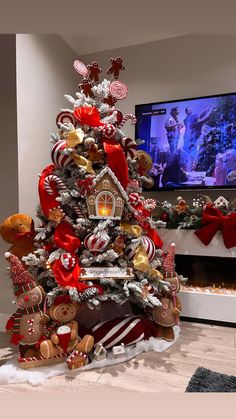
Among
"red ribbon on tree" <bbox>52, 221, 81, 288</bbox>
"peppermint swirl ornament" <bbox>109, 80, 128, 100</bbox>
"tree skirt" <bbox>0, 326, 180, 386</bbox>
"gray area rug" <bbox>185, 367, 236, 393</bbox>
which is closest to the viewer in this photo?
"gray area rug" <bbox>185, 367, 236, 393</bbox>

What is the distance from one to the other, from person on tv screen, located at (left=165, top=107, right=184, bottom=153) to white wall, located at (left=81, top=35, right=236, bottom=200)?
0.25 metres

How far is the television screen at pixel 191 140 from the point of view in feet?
6.70

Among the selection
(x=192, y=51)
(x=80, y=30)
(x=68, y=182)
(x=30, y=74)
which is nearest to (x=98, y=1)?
(x=80, y=30)

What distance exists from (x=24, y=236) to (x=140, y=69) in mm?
1824

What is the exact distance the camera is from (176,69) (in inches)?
92.7

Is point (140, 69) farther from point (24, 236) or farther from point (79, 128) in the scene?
point (24, 236)

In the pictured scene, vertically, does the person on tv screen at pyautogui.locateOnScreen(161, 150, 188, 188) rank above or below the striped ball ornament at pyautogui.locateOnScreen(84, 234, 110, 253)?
above

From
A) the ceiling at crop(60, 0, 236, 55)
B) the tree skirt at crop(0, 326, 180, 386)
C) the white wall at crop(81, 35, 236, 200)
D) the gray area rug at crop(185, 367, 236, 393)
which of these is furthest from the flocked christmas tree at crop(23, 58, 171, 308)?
the ceiling at crop(60, 0, 236, 55)

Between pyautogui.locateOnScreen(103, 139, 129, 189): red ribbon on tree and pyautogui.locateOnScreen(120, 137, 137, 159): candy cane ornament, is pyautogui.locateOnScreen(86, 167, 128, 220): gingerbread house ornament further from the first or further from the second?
pyautogui.locateOnScreen(120, 137, 137, 159): candy cane ornament

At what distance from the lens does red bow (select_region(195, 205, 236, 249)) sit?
1786 mm

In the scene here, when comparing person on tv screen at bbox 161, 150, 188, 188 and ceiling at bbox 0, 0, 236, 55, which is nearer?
ceiling at bbox 0, 0, 236, 55

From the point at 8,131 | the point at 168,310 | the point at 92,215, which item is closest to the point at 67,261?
the point at 92,215

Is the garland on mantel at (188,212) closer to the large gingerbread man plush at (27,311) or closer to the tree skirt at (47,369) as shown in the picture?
the tree skirt at (47,369)

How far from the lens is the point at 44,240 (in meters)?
1.51
